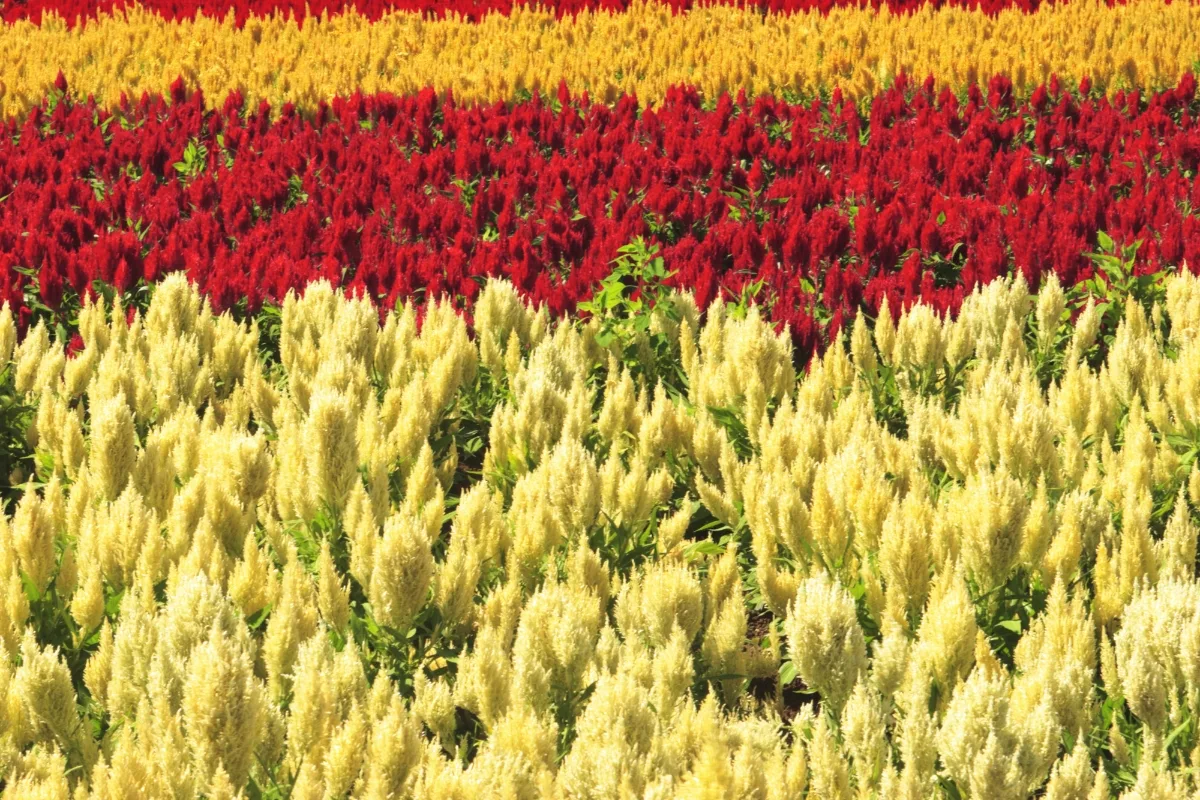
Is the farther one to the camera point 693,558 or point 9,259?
point 9,259

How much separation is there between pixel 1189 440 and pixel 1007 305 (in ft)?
2.95

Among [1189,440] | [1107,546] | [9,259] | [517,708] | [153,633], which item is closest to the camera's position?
[517,708]

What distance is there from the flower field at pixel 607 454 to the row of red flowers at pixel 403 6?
12.3 ft

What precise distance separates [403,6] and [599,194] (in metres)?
7.01

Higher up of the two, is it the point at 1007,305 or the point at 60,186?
the point at 1007,305

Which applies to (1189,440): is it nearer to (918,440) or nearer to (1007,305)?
(918,440)

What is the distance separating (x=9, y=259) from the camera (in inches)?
206

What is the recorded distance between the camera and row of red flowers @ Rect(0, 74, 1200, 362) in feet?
16.7

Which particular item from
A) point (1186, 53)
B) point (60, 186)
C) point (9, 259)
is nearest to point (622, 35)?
point (1186, 53)

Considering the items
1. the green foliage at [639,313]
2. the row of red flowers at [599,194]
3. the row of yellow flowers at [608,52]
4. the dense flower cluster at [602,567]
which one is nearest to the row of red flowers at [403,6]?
the row of yellow flowers at [608,52]

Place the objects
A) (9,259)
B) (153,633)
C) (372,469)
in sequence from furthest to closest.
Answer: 1. (9,259)
2. (372,469)
3. (153,633)

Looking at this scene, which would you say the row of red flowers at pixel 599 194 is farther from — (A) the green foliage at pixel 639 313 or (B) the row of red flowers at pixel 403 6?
(B) the row of red flowers at pixel 403 6

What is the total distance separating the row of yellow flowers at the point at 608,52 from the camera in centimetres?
918

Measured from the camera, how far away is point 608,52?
993 cm
